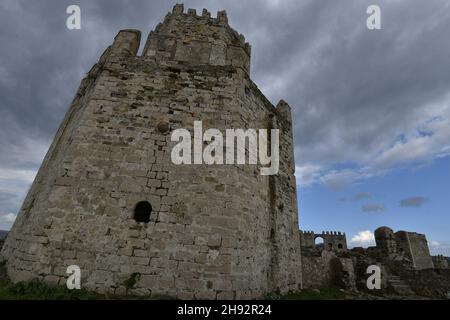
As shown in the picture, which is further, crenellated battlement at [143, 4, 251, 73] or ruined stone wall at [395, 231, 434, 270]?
ruined stone wall at [395, 231, 434, 270]

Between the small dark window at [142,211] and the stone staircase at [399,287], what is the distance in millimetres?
13167

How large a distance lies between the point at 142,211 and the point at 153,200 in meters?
0.36

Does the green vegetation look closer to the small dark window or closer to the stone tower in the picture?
the stone tower

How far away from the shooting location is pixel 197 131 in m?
6.45

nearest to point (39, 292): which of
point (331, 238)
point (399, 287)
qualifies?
point (399, 287)

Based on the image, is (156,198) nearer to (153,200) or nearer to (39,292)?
(153,200)

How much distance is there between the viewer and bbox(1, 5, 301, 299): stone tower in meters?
5.02

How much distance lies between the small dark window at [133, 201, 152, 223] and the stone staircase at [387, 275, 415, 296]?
13.2 m

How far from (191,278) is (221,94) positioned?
4.87 meters

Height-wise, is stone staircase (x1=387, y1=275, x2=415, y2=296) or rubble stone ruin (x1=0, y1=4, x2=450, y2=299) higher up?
rubble stone ruin (x1=0, y1=4, x2=450, y2=299)

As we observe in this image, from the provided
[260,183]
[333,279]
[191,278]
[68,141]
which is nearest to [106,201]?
[68,141]

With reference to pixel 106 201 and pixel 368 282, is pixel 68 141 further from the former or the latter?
pixel 368 282

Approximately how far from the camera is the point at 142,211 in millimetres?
5617

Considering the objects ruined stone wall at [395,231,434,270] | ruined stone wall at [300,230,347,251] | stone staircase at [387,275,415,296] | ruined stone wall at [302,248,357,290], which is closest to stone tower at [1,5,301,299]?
ruined stone wall at [302,248,357,290]
